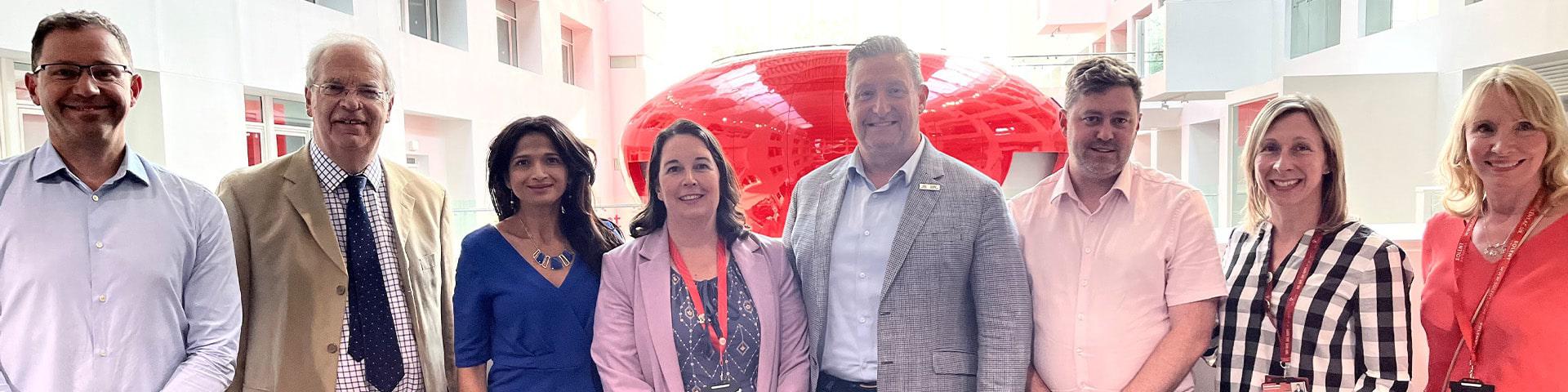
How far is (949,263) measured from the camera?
1.73 metres

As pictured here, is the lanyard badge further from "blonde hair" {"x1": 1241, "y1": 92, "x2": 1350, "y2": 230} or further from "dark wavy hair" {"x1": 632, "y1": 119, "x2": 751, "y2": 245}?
"dark wavy hair" {"x1": 632, "y1": 119, "x2": 751, "y2": 245}

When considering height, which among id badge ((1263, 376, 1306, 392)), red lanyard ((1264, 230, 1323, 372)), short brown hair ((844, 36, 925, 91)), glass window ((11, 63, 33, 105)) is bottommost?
id badge ((1263, 376, 1306, 392))

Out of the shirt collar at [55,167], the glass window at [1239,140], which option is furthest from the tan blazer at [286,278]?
the glass window at [1239,140]

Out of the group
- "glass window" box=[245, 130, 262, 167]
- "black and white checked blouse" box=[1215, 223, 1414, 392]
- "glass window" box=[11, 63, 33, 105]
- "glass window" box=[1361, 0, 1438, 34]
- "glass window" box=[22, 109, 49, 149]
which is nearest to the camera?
"black and white checked blouse" box=[1215, 223, 1414, 392]

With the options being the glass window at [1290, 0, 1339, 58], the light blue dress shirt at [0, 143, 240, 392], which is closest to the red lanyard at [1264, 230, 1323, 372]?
the light blue dress shirt at [0, 143, 240, 392]

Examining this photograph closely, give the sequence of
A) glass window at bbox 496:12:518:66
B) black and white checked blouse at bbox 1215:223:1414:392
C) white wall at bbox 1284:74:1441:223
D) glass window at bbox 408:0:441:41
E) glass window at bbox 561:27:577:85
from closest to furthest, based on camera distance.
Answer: black and white checked blouse at bbox 1215:223:1414:392 → white wall at bbox 1284:74:1441:223 → glass window at bbox 408:0:441:41 → glass window at bbox 496:12:518:66 → glass window at bbox 561:27:577:85

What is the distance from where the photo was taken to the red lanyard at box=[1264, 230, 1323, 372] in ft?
5.54

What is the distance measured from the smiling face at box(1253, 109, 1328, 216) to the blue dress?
57.5 inches

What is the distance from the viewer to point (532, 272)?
5.99 ft

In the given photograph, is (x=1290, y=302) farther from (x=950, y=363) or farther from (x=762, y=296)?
(x=762, y=296)

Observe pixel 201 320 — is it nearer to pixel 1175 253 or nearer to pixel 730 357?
pixel 730 357

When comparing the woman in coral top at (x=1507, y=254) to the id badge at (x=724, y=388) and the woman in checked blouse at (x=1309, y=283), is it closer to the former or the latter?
the woman in checked blouse at (x=1309, y=283)

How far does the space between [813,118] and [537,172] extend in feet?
9.40

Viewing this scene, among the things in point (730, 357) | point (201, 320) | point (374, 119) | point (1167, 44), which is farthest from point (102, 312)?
point (1167, 44)
